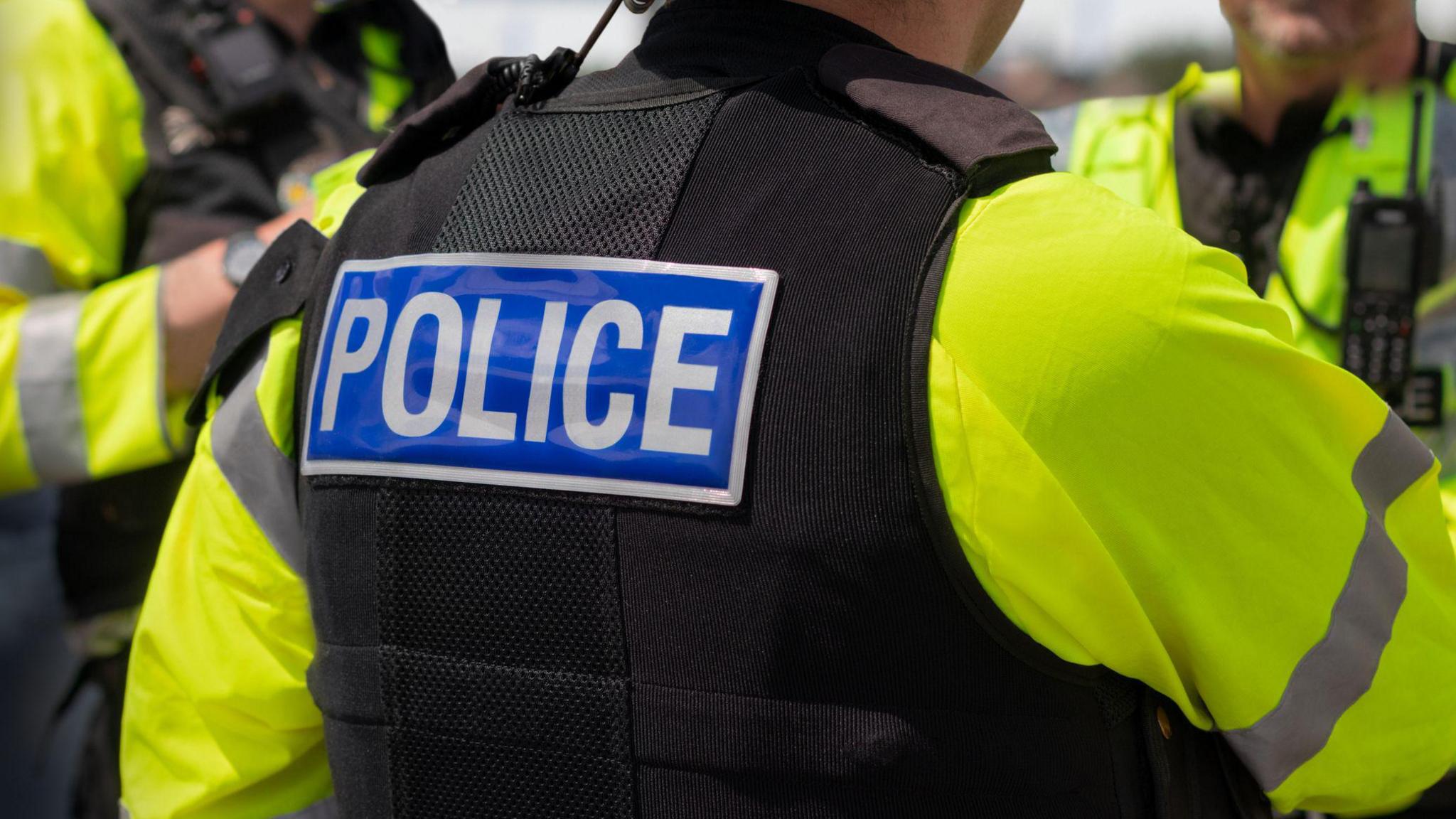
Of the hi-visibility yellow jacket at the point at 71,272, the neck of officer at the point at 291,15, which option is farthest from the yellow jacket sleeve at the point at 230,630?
the neck of officer at the point at 291,15

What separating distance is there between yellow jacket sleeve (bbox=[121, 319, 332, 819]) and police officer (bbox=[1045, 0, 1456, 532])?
1.33 metres

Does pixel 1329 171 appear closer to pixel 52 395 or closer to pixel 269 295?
pixel 269 295

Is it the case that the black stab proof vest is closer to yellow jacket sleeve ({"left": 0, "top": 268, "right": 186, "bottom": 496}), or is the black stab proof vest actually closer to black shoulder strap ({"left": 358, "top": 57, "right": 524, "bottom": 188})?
black shoulder strap ({"left": 358, "top": 57, "right": 524, "bottom": 188})

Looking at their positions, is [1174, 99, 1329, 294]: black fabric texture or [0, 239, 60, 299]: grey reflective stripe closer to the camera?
[0, 239, 60, 299]: grey reflective stripe

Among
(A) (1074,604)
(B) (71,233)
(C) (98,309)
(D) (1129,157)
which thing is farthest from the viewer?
(D) (1129,157)

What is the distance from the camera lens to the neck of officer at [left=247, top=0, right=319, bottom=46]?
2.25 meters

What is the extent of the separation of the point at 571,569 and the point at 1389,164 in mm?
1527

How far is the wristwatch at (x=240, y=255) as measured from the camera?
1611 millimetres

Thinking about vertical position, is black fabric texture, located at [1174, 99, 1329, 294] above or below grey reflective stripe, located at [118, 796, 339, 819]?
above

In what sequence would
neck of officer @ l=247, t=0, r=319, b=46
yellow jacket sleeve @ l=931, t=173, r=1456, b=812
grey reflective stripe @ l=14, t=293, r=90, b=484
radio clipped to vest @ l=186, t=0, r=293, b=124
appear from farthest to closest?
neck of officer @ l=247, t=0, r=319, b=46, radio clipped to vest @ l=186, t=0, r=293, b=124, grey reflective stripe @ l=14, t=293, r=90, b=484, yellow jacket sleeve @ l=931, t=173, r=1456, b=812

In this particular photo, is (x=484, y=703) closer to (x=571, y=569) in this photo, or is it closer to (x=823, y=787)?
(x=571, y=569)

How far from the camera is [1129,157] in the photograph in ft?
6.61

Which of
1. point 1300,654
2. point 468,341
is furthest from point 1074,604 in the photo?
point 468,341

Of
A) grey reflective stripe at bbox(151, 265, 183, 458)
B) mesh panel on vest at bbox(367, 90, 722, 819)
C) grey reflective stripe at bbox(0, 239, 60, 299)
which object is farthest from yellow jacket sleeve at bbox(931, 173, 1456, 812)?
grey reflective stripe at bbox(0, 239, 60, 299)
